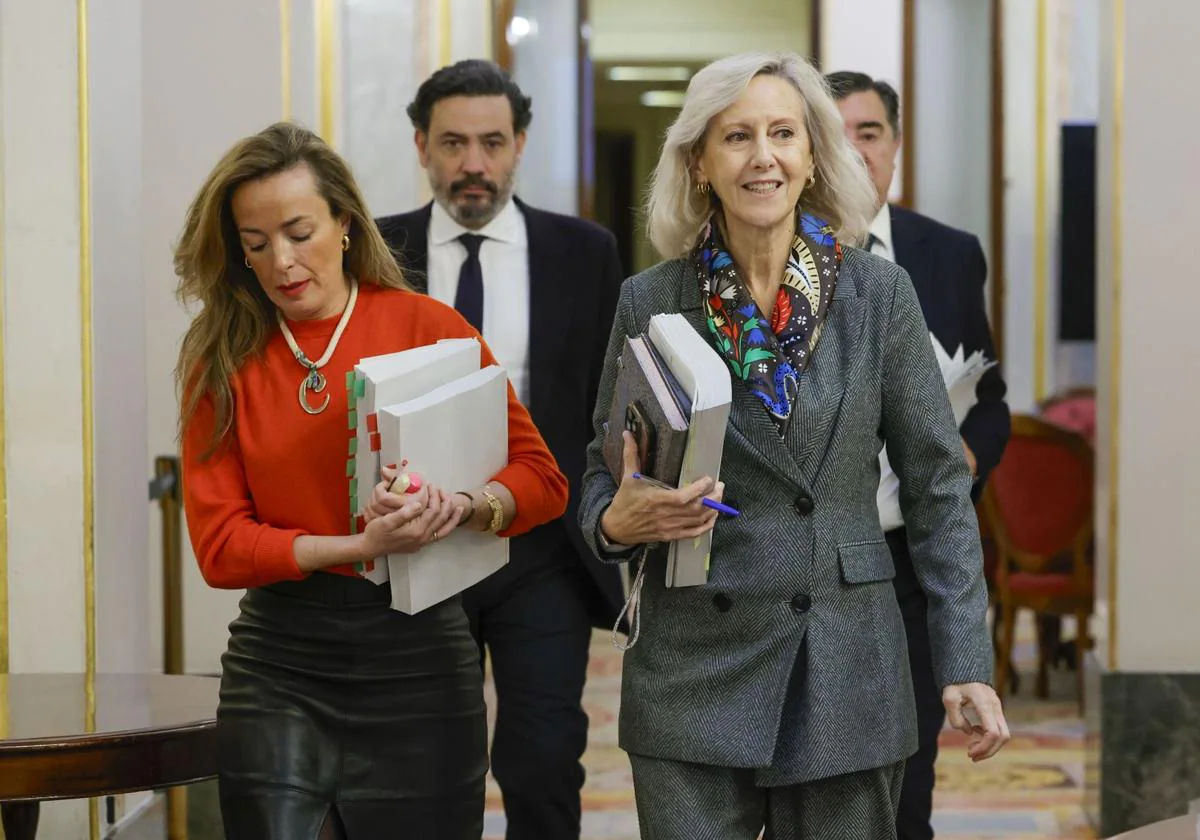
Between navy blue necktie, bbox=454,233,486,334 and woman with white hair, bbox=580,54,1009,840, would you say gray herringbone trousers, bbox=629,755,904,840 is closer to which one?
woman with white hair, bbox=580,54,1009,840

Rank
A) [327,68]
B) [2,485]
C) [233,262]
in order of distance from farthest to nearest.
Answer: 1. [327,68]
2. [2,485]
3. [233,262]

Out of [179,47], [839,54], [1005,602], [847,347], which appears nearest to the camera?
[847,347]

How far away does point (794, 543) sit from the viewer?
2666 millimetres

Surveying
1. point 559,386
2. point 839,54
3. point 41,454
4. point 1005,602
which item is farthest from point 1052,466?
point 41,454

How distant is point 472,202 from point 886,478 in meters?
1.26

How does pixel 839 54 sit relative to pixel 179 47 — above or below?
above

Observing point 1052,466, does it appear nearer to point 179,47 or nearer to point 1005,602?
point 1005,602

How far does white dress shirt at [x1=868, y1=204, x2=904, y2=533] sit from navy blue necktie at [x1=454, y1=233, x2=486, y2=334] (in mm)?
967

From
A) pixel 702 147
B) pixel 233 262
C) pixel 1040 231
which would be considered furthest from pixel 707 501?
pixel 1040 231

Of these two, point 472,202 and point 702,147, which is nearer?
point 702,147

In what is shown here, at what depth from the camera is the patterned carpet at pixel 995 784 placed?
19.5 feet

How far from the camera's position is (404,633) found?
284 cm

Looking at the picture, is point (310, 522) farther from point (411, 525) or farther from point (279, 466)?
point (411, 525)

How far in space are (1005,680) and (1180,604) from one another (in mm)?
2799
